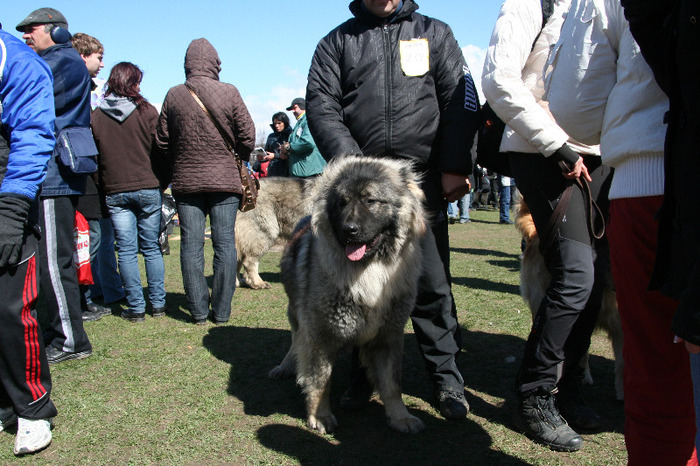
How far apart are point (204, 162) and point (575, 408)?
3.60m

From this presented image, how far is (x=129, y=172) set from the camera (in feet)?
17.1

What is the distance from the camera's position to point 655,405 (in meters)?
1.62

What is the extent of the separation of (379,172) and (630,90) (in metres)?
1.45

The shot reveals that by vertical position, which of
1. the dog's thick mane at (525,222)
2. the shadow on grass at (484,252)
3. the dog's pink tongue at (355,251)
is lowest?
the shadow on grass at (484,252)

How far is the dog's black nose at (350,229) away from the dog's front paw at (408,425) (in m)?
1.08

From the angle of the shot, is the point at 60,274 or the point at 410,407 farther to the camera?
the point at 60,274

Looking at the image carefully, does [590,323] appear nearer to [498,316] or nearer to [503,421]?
[503,421]

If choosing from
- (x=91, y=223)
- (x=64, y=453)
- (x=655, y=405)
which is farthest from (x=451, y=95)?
(x=91, y=223)

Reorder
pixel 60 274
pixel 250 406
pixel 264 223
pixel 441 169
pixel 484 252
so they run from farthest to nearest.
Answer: pixel 484 252
pixel 264 223
pixel 60 274
pixel 250 406
pixel 441 169

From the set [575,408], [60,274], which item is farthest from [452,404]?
[60,274]

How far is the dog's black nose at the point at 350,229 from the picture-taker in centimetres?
275

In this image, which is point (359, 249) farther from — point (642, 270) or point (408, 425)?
point (642, 270)

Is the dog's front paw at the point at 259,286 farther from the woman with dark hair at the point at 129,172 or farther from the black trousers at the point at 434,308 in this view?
the black trousers at the point at 434,308

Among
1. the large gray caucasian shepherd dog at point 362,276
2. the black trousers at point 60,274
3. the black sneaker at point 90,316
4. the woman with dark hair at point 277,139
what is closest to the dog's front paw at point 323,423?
the large gray caucasian shepherd dog at point 362,276
